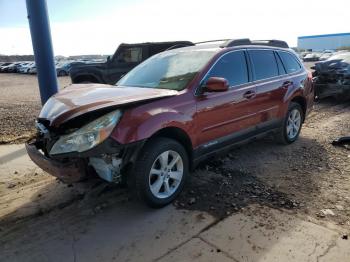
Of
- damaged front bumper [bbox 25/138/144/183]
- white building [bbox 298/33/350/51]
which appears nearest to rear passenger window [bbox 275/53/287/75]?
damaged front bumper [bbox 25/138/144/183]

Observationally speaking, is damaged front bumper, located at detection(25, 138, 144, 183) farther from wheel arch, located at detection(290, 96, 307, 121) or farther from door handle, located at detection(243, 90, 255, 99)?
wheel arch, located at detection(290, 96, 307, 121)

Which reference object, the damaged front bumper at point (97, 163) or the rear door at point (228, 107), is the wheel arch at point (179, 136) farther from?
the damaged front bumper at point (97, 163)

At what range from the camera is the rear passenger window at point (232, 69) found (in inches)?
184

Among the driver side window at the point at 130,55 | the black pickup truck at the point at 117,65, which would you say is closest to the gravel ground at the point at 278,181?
the black pickup truck at the point at 117,65

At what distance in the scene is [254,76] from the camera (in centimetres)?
526

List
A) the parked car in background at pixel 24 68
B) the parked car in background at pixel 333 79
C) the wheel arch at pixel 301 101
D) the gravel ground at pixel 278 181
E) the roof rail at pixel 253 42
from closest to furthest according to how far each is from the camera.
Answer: the gravel ground at pixel 278 181 → the roof rail at pixel 253 42 → the wheel arch at pixel 301 101 → the parked car in background at pixel 333 79 → the parked car in background at pixel 24 68

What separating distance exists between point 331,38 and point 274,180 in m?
110

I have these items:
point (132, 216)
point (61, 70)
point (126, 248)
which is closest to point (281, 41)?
point (132, 216)

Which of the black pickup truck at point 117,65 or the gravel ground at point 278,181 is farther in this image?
the black pickup truck at point 117,65

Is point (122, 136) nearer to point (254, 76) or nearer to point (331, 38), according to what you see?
point (254, 76)

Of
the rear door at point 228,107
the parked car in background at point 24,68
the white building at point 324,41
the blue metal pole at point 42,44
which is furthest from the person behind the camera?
the white building at point 324,41

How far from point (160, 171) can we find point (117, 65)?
27.0 feet

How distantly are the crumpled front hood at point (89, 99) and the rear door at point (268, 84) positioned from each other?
1.72 metres

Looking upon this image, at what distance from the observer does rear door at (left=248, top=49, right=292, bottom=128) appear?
210 inches
